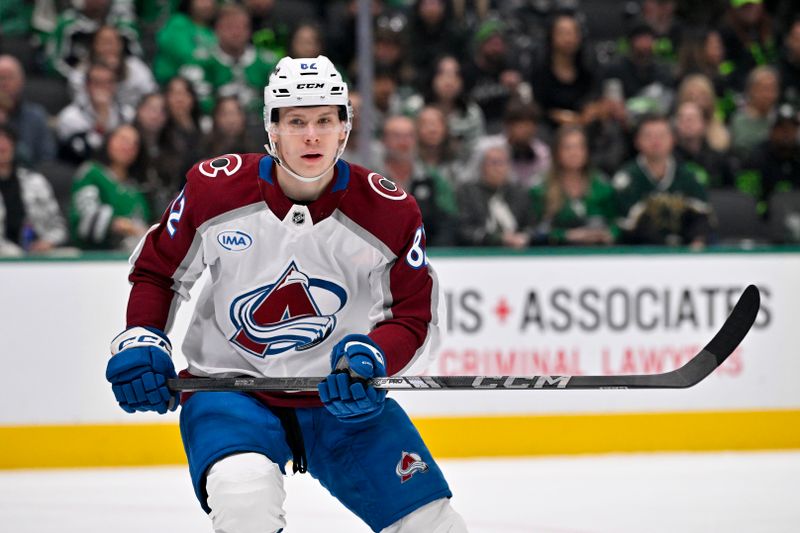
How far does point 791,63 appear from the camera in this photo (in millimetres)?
6602

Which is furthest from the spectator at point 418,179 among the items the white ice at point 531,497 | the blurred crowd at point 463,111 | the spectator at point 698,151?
the spectator at point 698,151

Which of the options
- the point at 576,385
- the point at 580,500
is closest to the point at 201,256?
the point at 576,385

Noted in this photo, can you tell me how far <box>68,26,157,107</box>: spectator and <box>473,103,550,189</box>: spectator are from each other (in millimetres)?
1534

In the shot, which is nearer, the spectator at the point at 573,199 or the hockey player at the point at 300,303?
the hockey player at the point at 300,303

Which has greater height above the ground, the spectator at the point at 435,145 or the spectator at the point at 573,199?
the spectator at the point at 435,145

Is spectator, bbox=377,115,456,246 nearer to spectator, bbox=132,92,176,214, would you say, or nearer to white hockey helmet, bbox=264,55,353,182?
spectator, bbox=132,92,176,214

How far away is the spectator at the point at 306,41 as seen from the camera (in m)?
5.99

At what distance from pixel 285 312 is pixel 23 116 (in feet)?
10.8

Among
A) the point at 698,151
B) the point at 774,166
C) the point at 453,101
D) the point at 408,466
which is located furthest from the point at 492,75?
the point at 408,466

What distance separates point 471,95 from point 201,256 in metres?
3.64

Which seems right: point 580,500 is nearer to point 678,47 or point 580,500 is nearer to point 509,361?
point 509,361

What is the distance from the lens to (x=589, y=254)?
17.2 feet

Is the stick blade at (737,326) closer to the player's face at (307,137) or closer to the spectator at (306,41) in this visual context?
the player's face at (307,137)

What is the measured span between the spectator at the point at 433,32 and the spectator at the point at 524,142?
482 mm
